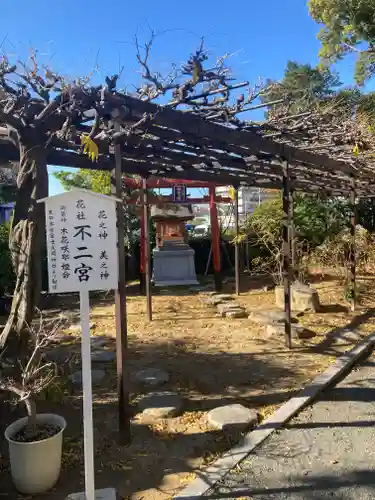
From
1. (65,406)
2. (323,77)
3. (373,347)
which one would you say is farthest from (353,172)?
(323,77)

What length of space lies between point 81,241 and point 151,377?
9.27 feet

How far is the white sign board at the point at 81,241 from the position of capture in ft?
8.90

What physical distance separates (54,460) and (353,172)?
7455 mm

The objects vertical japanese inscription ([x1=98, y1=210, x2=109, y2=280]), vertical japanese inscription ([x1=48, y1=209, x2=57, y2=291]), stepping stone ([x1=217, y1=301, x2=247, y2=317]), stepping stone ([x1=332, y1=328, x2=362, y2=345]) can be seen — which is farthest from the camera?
stepping stone ([x1=217, y1=301, x2=247, y2=317])

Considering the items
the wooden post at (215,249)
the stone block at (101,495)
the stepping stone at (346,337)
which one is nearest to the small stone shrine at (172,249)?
the wooden post at (215,249)

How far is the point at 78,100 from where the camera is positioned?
3318 mm

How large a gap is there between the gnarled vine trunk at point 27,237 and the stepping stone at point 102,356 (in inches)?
98.1

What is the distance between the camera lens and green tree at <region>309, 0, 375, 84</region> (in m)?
14.0

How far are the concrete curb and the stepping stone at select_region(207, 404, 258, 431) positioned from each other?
0.38 feet

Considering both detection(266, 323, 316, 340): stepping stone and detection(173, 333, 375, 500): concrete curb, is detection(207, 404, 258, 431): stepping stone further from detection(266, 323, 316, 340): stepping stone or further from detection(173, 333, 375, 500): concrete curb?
detection(266, 323, 316, 340): stepping stone

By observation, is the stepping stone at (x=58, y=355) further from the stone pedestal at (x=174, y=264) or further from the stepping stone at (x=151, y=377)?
the stone pedestal at (x=174, y=264)

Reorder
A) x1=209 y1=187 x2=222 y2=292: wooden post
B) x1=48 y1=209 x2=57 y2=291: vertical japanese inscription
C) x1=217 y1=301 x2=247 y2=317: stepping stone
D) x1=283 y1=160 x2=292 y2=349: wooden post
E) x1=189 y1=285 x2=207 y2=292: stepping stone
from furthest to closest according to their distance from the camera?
x1=189 y1=285 x2=207 y2=292: stepping stone < x1=209 y1=187 x2=222 y2=292: wooden post < x1=217 y1=301 x2=247 y2=317: stepping stone < x1=283 y1=160 x2=292 y2=349: wooden post < x1=48 y1=209 x2=57 y2=291: vertical japanese inscription

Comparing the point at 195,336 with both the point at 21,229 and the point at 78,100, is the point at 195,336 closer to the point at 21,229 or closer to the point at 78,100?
the point at 21,229

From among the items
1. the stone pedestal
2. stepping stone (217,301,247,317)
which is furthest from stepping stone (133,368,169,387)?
the stone pedestal
